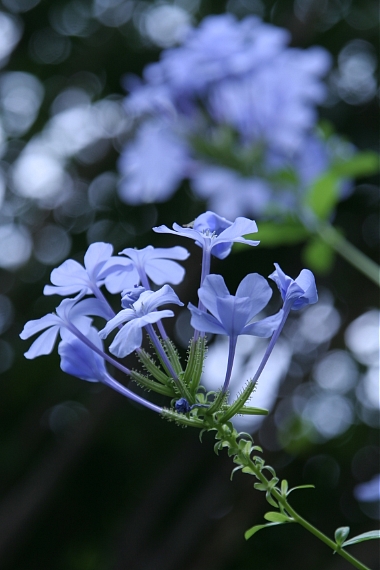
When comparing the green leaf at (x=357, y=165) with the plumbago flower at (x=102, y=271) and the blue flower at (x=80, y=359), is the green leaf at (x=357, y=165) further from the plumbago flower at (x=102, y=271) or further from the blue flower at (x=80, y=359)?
the blue flower at (x=80, y=359)

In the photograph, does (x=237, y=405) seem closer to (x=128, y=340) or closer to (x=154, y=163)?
(x=128, y=340)

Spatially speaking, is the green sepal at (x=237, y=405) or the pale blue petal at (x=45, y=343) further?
the pale blue petal at (x=45, y=343)

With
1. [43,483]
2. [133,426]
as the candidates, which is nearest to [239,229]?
[43,483]

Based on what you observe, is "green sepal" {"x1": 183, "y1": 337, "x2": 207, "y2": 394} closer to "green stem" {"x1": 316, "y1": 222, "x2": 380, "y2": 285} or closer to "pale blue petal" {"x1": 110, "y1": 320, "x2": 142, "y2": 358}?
"pale blue petal" {"x1": 110, "y1": 320, "x2": 142, "y2": 358}

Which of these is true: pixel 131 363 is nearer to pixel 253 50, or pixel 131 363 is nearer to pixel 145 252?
pixel 253 50

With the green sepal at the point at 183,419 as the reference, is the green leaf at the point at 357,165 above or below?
below

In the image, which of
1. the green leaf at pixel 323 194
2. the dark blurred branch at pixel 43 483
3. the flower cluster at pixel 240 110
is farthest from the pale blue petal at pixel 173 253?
the dark blurred branch at pixel 43 483

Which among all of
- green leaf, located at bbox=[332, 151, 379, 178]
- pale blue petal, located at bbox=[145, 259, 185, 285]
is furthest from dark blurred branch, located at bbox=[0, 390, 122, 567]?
pale blue petal, located at bbox=[145, 259, 185, 285]
